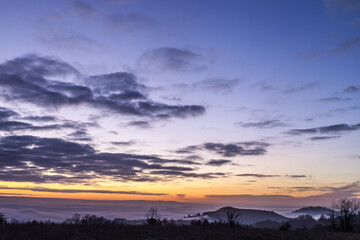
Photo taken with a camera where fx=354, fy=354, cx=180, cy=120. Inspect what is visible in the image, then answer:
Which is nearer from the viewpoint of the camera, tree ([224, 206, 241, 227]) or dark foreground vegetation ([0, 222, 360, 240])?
dark foreground vegetation ([0, 222, 360, 240])

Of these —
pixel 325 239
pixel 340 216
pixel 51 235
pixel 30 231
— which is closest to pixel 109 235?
pixel 51 235

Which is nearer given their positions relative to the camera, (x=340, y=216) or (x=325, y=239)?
(x=325, y=239)

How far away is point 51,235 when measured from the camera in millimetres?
40031

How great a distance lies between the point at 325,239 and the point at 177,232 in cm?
1853

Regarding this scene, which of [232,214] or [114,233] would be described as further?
[232,214]

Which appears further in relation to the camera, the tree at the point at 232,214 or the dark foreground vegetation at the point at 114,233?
the tree at the point at 232,214

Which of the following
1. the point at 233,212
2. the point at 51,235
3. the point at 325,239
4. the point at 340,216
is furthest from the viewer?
the point at 340,216

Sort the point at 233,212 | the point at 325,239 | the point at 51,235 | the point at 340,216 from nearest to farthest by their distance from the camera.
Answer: the point at 51,235 < the point at 325,239 < the point at 233,212 < the point at 340,216

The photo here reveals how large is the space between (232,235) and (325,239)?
37.7 ft

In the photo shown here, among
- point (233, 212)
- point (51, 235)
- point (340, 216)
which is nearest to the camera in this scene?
point (51, 235)

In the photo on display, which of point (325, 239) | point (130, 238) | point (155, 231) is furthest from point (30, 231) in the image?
point (325, 239)

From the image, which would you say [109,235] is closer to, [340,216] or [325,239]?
[325,239]

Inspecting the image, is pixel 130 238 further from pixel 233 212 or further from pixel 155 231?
pixel 233 212

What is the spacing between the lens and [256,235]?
45.1 metres
